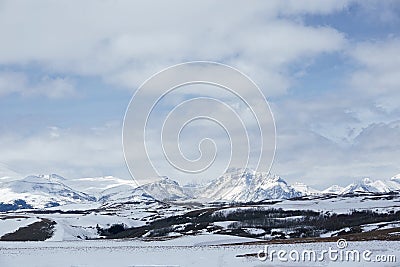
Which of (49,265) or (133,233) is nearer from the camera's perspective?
(49,265)

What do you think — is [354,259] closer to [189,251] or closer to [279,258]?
[279,258]

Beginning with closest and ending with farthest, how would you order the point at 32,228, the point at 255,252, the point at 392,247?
the point at 392,247 → the point at 255,252 → the point at 32,228

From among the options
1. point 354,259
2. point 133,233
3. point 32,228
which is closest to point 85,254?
point 354,259

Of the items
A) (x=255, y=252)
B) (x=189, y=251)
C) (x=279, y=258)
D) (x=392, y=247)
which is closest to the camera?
(x=279, y=258)

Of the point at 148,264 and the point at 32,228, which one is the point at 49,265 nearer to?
the point at 148,264

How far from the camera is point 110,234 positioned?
14838cm

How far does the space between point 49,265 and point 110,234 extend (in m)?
110
